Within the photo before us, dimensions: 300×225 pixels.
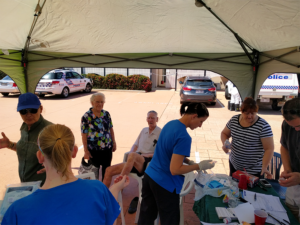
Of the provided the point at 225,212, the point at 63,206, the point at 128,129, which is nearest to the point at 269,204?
the point at 225,212

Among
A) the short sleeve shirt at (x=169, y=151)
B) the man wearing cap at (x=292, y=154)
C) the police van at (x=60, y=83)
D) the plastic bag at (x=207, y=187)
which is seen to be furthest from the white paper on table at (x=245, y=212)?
the police van at (x=60, y=83)

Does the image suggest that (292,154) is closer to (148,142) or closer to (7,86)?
(148,142)

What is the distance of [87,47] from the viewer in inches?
137

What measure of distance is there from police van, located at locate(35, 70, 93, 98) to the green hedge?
2.95 m

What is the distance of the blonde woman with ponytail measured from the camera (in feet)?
3.08

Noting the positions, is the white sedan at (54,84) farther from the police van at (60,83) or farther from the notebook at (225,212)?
the notebook at (225,212)

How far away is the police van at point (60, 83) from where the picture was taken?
39.4ft

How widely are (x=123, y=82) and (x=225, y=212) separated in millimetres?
16304

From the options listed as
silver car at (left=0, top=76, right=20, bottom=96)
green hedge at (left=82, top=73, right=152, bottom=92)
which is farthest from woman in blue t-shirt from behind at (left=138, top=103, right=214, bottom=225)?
green hedge at (left=82, top=73, right=152, bottom=92)

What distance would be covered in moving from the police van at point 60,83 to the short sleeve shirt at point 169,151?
38.7 ft

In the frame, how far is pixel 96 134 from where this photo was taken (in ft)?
10.0

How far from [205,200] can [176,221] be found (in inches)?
13.4

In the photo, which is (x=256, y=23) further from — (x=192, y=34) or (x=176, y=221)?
(x=176, y=221)

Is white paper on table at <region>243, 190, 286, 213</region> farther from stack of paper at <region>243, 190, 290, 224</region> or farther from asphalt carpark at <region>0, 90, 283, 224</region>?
asphalt carpark at <region>0, 90, 283, 224</region>
